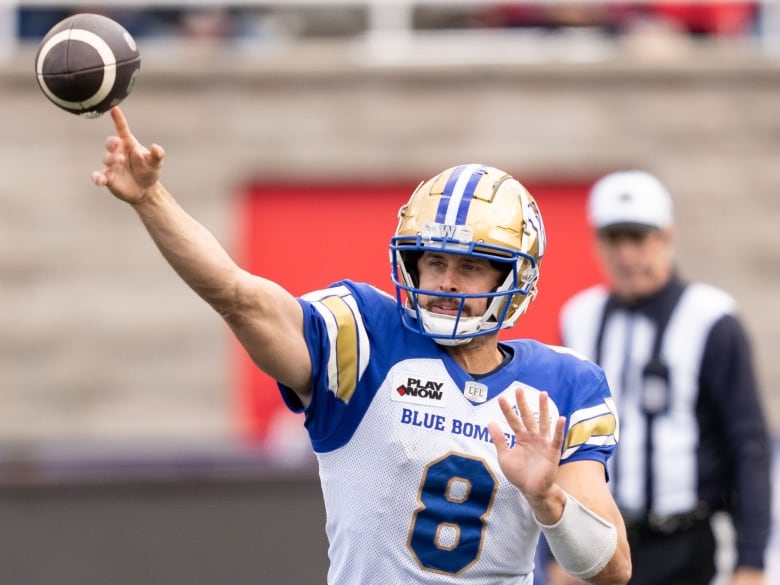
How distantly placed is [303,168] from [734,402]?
5.40 metres

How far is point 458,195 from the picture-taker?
11.7 feet

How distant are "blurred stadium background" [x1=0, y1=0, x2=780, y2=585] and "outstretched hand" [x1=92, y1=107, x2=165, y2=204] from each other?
20.9 ft

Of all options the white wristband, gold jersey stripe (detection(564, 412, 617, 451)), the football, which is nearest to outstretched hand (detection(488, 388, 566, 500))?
the white wristband

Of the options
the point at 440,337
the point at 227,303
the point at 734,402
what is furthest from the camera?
the point at 734,402

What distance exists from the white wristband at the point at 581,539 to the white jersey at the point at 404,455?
16cm

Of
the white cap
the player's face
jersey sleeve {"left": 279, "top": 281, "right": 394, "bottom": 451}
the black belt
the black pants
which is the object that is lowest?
the black pants

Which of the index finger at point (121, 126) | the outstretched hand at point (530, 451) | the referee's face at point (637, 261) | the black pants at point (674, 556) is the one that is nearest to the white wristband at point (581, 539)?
the outstretched hand at point (530, 451)

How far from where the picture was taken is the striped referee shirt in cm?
500

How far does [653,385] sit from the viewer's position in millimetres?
5094

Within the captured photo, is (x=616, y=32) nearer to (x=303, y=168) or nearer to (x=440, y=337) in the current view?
(x=303, y=168)

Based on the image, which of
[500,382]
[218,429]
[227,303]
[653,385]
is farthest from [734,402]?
[218,429]

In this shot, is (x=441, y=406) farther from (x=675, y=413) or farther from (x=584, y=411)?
(x=675, y=413)

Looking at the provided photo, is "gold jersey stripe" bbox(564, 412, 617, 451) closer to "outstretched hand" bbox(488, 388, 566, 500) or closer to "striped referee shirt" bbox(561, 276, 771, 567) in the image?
"outstretched hand" bbox(488, 388, 566, 500)

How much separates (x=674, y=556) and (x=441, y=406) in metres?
1.86
